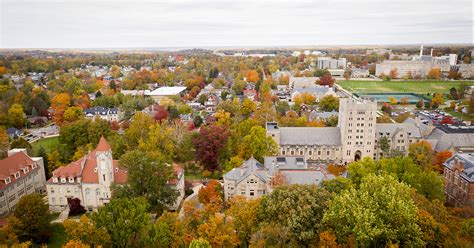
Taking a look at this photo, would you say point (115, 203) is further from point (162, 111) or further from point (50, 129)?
point (50, 129)

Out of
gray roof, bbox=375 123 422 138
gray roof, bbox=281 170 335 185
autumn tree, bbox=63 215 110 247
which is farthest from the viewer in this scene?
gray roof, bbox=375 123 422 138

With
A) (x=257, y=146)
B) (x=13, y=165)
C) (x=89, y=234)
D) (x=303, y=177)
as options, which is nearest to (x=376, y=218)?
(x=303, y=177)

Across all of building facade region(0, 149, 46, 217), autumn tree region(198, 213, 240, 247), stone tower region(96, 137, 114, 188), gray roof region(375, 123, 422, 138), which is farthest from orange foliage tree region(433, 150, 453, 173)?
building facade region(0, 149, 46, 217)

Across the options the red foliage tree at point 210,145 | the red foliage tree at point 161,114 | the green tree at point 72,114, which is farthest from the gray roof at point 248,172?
the green tree at point 72,114

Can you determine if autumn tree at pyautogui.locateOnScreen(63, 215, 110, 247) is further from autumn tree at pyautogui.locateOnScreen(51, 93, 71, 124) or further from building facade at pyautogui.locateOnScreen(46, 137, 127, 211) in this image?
autumn tree at pyautogui.locateOnScreen(51, 93, 71, 124)

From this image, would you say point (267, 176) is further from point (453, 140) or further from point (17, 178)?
point (453, 140)

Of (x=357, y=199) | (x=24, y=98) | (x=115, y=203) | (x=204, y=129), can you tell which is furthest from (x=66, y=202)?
(x=24, y=98)
